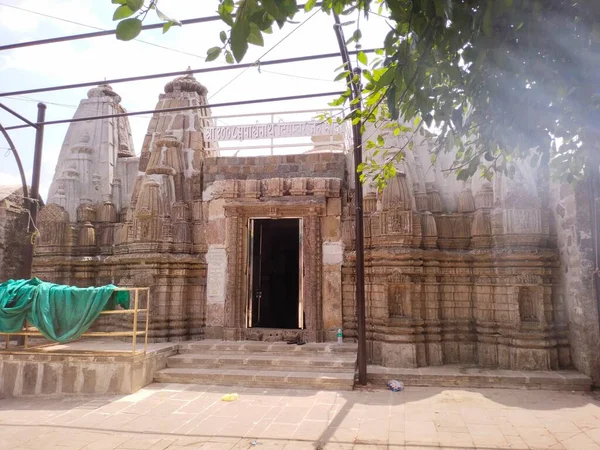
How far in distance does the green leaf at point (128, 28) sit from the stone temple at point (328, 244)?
6.64 metres

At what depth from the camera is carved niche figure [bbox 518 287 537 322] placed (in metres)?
8.00

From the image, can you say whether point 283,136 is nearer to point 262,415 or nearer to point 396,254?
point 396,254

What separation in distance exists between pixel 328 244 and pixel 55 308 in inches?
202

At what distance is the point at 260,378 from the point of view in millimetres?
7422

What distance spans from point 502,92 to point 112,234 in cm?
944

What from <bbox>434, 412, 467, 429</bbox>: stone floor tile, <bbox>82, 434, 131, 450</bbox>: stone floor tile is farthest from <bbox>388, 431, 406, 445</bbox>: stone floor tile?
<bbox>82, 434, 131, 450</bbox>: stone floor tile

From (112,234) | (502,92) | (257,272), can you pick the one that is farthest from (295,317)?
(502,92)

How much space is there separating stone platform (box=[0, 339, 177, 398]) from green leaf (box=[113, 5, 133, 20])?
611cm

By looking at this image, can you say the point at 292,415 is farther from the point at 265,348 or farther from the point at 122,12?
the point at 122,12

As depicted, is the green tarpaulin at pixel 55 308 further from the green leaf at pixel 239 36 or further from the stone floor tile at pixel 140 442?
the green leaf at pixel 239 36

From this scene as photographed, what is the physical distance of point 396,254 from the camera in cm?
820

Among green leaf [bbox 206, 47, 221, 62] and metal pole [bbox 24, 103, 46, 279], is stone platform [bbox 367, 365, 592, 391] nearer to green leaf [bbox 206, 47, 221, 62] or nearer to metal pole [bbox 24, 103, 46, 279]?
green leaf [bbox 206, 47, 221, 62]

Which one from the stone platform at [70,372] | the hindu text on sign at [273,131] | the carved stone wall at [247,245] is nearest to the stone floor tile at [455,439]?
the carved stone wall at [247,245]

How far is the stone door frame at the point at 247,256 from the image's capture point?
9.03 metres
